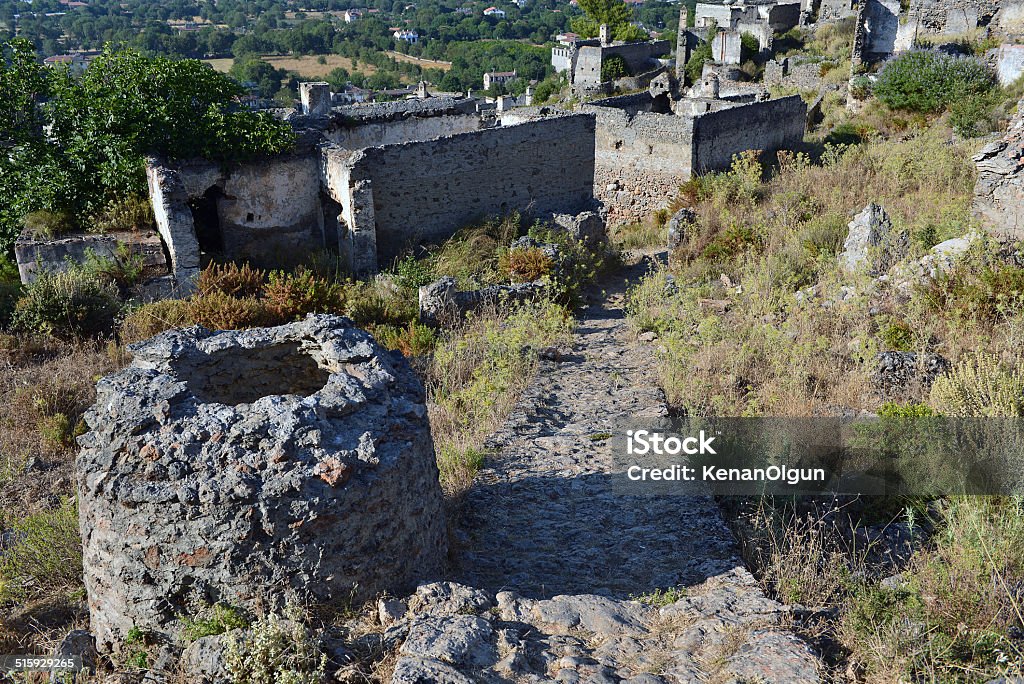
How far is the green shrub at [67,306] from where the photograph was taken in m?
9.41

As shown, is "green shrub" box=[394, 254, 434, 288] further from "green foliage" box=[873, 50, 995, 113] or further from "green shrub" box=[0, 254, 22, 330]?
"green foliage" box=[873, 50, 995, 113]

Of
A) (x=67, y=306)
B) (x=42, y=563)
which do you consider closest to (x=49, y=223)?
(x=67, y=306)

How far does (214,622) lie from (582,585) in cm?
196

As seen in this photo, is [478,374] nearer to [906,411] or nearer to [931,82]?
[906,411]

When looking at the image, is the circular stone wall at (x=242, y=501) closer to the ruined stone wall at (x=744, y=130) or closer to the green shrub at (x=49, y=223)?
the green shrub at (x=49, y=223)

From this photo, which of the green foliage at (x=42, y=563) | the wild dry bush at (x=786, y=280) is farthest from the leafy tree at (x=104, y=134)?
the green foliage at (x=42, y=563)

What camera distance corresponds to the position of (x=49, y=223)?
11.1 metres

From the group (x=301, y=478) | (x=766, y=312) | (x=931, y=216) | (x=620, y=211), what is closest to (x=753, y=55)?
(x=620, y=211)

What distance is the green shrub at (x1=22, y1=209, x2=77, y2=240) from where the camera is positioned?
36.0 ft

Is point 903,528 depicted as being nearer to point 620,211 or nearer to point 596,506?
point 596,506

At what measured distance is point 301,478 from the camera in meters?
3.92

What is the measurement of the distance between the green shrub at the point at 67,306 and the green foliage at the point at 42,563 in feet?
15.4

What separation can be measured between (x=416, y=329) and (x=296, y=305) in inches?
55.9

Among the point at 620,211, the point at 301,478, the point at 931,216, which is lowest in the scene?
the point at 620,211
